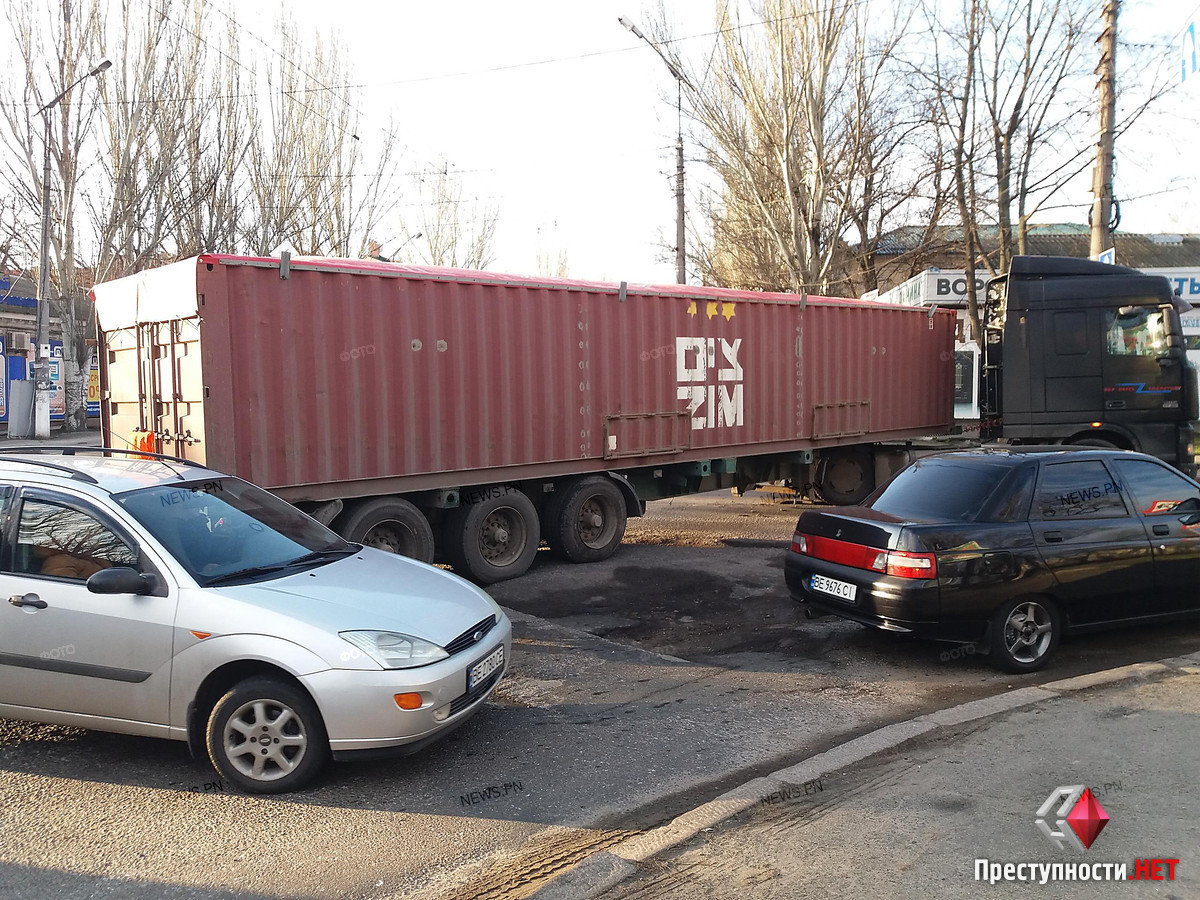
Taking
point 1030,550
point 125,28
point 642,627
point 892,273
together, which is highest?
point 125,28

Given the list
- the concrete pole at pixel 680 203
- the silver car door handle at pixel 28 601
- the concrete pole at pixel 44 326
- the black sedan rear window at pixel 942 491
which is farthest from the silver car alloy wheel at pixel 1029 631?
the concrete pole at pixel 44 326

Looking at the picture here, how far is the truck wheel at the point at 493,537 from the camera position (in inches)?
351

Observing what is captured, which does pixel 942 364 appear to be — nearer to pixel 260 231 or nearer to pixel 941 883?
pixel 941 883

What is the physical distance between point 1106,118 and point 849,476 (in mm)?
6129

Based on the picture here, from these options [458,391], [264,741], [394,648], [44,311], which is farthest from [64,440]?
[394,648]

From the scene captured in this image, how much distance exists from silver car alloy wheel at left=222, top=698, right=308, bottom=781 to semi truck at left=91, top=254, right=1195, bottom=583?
3.69 m

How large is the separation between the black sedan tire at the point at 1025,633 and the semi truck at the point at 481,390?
489 cm

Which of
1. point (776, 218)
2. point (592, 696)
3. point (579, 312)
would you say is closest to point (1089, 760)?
point (592, 696)

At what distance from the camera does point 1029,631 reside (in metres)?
5.92

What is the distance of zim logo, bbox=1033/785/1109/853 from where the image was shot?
3.54m

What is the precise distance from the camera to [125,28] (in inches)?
979

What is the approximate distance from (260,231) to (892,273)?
2009 cm

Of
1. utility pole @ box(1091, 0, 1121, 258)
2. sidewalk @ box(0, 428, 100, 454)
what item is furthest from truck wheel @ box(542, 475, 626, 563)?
sidewalk @ box(0, 428, 100, 454)

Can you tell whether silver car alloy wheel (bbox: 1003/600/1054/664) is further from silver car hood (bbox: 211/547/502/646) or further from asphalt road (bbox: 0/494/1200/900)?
silver car hood (bbox: 211/547/502/646)
